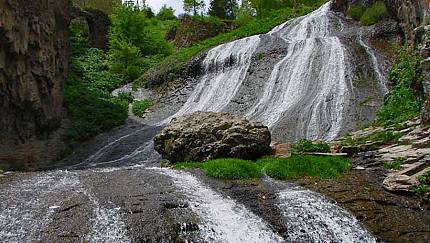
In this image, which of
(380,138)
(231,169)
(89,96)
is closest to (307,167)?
(231,169)

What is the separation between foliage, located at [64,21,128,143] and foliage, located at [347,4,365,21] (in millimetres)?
17182

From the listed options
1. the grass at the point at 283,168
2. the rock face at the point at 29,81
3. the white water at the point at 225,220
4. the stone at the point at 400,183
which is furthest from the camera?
the rock face at the point at 29,81

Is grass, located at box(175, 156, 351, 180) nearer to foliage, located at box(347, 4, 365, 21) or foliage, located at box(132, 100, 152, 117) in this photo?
foliage, located at box(132, 100, 152, 117)

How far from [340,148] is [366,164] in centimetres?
140

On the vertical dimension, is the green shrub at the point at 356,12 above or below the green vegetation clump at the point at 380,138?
above

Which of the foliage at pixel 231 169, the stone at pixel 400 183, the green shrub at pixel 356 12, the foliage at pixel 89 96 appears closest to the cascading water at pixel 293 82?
the green shrub at pixel 356 12

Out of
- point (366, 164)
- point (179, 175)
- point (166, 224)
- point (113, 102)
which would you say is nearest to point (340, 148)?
point (366, 164)

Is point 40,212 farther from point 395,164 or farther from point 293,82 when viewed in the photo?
point 293,82

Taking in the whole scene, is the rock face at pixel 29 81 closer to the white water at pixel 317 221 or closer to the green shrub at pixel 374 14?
the white water at pixel 317 221

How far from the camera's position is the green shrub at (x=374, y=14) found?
93.8ft

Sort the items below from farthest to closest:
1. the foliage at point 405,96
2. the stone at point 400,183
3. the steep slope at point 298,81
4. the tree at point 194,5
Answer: the tree at point 194,5 < the steep slope at point 298,81 < the foliage at point 405,96 < the stone at point 400,183

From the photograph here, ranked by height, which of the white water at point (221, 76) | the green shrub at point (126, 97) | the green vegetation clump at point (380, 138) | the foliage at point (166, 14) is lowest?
the green vegetation clump at point (380, 138)

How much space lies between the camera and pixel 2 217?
8.70 m

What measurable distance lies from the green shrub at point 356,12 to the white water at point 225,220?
25.1 metres
